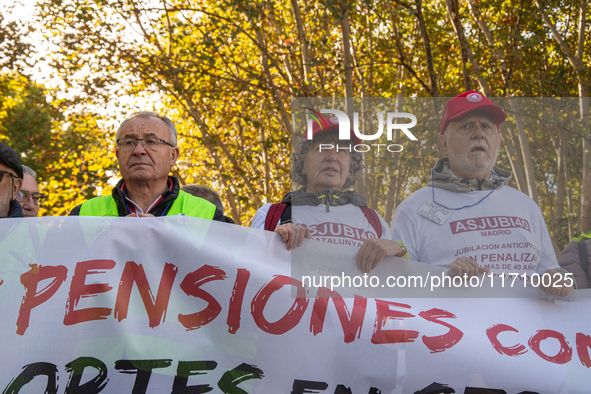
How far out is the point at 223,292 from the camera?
2.23 meters

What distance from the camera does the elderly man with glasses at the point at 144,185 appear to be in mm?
2631

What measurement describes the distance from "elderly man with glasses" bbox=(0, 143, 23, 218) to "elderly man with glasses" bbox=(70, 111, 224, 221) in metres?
0.29

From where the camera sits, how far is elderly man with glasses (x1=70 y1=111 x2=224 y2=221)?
8.63 ft

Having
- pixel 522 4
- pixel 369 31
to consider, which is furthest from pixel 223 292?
pixel 369 31

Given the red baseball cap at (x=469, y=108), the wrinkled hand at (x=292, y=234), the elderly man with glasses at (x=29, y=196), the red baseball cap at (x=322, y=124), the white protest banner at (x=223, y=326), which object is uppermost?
the red baseball cap at (x=469, y=108)

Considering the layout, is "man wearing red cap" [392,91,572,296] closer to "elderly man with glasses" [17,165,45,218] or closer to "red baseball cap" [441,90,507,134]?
"red baseball cap" [441,90,507,134]

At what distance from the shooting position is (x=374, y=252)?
2.25 metres

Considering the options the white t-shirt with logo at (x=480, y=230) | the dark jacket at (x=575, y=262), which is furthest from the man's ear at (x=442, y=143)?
the dark jacket at (x=575, y=262)

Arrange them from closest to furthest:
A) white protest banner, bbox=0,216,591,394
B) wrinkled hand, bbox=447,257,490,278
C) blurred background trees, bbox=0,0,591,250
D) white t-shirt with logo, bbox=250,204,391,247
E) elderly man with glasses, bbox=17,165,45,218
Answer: white protest banner, bbox=0,216,591,394 < wrinkled hand, bbox=447,257,490,278 < white t-shirt with logo, bbox=250,204,391,247 < elderly man with glasses, bbox=17,165,45,218 < blurred background trees, bbox=0,0,591,250

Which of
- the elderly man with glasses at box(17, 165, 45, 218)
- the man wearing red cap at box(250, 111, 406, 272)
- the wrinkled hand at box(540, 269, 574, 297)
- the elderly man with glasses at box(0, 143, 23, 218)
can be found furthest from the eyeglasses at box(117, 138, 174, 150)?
the wrinkled hand at box(540, 269, 574, 297)

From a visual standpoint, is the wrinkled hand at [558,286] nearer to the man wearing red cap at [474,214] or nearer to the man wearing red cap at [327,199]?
the man wearing red cap at [474,214]

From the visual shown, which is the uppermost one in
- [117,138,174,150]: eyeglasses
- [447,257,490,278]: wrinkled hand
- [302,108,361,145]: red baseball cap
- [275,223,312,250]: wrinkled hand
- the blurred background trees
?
the blurred background trees

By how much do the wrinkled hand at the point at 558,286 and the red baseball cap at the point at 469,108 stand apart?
2.65 feet

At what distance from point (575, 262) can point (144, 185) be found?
227cm
